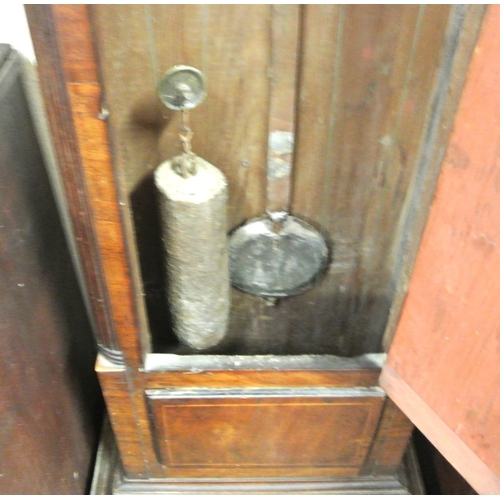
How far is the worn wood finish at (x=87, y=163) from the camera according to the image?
0.56 meters

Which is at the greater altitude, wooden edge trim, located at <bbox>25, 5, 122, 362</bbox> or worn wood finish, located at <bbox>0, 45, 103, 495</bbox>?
wooden edge trim, located at <bbox>25, 5, 122, 362</bbox>

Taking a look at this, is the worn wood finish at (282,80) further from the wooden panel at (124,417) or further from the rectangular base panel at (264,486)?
the rectangular base panel at (264,486)

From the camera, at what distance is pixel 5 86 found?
789 millimetres

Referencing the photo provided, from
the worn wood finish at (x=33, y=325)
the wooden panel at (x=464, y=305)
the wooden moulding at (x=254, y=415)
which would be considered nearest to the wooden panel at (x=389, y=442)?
the wooden moulding at (x=254, y=415)

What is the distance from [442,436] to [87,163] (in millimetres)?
639

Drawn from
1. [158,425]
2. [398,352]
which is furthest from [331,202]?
[158,425]

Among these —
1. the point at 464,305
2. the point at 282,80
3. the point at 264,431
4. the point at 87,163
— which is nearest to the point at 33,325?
the point at 87,163

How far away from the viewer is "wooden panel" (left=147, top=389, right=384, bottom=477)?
3.10 feet

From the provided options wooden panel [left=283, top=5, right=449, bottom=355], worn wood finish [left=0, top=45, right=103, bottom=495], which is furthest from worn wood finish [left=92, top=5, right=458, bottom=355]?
worn wood finish [left=0, top=45, right=103, bottom=495]

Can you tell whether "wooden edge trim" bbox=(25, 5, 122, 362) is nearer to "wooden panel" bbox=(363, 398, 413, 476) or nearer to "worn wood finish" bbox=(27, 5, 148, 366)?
"worn wood finish" bbox=(27, 5, 148, 366)

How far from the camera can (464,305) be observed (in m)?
0.69

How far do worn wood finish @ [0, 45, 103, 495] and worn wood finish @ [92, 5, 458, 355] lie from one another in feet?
0.55

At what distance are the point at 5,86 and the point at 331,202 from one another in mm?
551

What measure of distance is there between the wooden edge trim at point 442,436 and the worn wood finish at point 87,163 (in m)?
0.42
